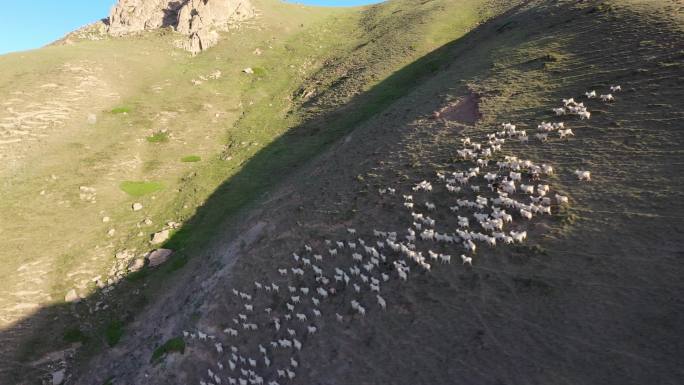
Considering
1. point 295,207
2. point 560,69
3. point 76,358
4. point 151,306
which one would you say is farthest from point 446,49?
point 76,358

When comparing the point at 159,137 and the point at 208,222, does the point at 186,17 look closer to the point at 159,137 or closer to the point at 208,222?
the point at 159,137

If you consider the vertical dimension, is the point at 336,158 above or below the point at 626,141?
below

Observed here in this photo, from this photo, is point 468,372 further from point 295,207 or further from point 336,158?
point 336,158

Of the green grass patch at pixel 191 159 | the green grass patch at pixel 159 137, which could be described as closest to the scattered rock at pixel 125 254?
the green grass patch at pixel 191 159

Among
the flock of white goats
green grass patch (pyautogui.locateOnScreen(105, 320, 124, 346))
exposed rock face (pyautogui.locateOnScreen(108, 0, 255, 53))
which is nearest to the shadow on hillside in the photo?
green grass patch (pyautogui.locateOnScreen(105, 320, 124, 346))

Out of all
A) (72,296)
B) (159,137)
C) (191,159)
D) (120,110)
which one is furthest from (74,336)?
(120,110)
